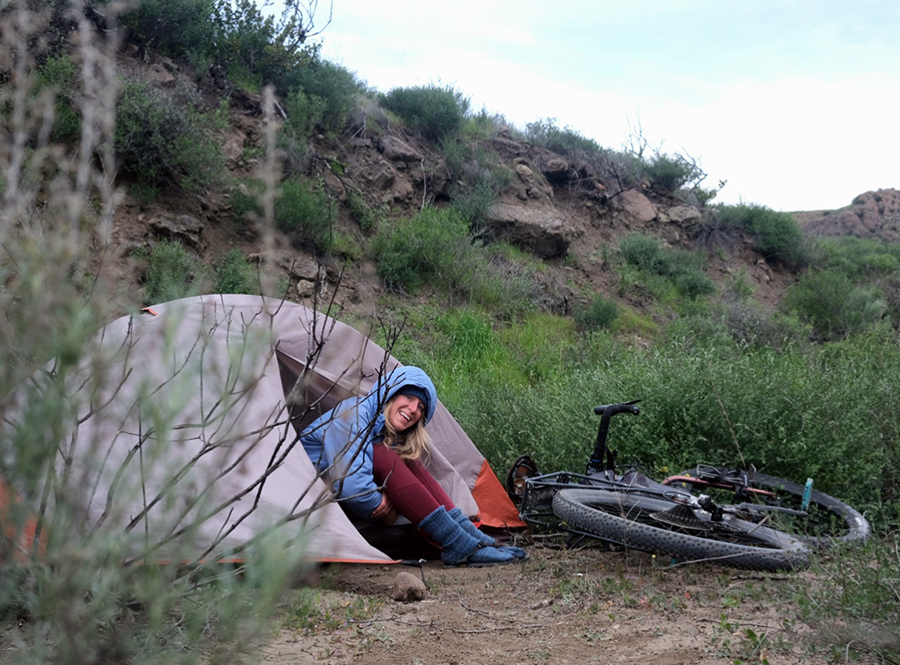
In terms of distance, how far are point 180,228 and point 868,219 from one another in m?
25.3

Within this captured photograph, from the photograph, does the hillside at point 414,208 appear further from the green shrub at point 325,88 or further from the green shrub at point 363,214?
the green shrub at point 325,88

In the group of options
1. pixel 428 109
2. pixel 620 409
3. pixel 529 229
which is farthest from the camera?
pixel 428 109

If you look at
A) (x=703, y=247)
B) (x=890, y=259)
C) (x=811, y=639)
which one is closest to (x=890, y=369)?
(x=811, y=639)

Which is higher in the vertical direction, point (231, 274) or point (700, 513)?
point (231, 274)

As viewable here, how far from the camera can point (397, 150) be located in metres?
13.7

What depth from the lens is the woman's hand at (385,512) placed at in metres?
4.47

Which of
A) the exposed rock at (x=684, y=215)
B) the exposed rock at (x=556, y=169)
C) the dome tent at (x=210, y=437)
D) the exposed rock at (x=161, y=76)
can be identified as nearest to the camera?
the dome tent at (x=210, y=437)

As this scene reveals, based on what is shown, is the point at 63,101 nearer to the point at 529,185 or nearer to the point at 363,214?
the point at 363,214

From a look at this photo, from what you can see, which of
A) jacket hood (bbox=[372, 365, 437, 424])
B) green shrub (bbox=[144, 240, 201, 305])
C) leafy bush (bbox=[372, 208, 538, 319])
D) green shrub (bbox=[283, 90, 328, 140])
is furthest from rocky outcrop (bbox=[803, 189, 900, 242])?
jacket hood (bbox=[372, 365, 437, 424])

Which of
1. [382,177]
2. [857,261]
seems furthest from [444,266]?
[857,261]

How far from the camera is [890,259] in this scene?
1941 centimetres

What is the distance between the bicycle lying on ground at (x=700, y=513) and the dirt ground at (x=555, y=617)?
0.47 ft

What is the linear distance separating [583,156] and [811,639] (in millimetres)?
15752

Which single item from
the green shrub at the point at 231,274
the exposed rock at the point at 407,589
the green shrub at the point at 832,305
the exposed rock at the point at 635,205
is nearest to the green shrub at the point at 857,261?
the green shrub at the point at 832,305
